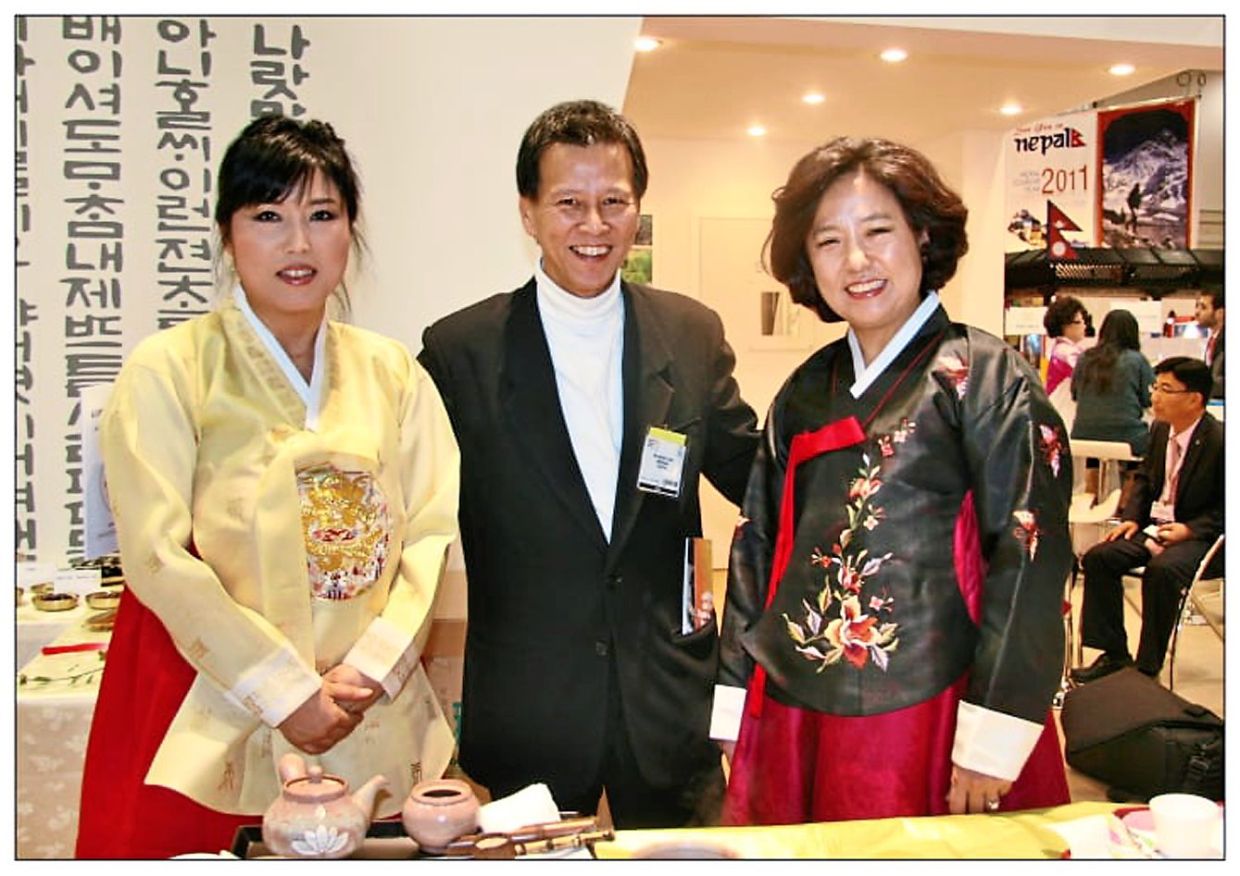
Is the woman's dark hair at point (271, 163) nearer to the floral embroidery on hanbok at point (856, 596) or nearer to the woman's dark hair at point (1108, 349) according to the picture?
the floral embroidery on hanbok at point (856, 596)

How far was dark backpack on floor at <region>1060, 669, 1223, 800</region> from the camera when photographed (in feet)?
10.1

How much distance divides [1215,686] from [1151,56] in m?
2.65

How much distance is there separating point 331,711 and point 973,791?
3.46ft

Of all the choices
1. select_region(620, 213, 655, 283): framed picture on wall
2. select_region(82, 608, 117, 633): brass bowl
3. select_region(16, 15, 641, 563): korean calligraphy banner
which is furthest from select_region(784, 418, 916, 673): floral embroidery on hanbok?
select_region(620, 213, 655, 283): framed picture on wall

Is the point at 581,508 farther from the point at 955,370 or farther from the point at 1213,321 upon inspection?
the point at 1213,321

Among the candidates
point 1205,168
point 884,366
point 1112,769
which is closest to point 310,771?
point 884,366

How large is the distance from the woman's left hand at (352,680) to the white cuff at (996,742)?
977 millimetres

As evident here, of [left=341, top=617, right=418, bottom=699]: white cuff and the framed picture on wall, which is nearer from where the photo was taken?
[left=341, top=617, right=418, bottom=699]: white cuff

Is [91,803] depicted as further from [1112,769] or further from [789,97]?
[789,97]

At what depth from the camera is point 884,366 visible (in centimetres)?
193

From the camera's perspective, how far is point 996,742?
1.77m

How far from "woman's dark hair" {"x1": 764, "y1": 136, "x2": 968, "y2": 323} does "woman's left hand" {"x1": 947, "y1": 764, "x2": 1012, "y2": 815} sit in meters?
0.82

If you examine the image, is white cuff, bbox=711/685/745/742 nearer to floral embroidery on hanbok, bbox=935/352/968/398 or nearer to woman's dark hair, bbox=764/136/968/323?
floral embroidery on hanbok, bbox=935/352/968/398

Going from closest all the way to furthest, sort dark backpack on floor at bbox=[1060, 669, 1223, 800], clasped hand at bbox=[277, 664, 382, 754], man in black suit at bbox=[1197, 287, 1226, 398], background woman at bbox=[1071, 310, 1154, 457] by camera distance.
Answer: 1. clasped hand at bbox=[277, 664, 382, 754]
2. dark backpack on floor at bbox=[1060, 669, 1223, 800]
3. man in black suit at bbox=[1197, 287, 1226, 398]
4. background woman at bbox=[1071, 310, 1154, 457]
